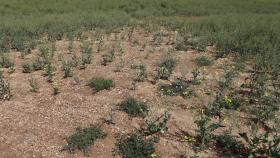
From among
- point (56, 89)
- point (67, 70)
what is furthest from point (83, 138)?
point (67, 70)

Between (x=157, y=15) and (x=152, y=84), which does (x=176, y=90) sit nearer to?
(x=152, y=84)

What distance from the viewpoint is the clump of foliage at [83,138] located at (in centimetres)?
773

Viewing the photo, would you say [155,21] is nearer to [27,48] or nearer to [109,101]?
[27,48]

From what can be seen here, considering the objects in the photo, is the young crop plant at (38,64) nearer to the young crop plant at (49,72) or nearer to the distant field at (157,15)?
the young crop plant at (49,72)

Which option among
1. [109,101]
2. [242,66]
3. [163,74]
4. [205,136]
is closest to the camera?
[205,136]

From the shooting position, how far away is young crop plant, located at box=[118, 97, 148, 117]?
8.80m

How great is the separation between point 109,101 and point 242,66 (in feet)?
15.1

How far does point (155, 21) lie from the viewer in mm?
19922

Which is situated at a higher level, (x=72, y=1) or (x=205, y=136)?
(x=72, y=1)

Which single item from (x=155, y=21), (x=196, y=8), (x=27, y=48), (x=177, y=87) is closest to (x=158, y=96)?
(x=177, y=87)

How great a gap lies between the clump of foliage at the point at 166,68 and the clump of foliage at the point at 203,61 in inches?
35.4

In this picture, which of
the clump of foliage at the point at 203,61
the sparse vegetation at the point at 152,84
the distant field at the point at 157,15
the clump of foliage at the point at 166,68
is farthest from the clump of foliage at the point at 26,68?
the clump of foliage at the point at 203,61

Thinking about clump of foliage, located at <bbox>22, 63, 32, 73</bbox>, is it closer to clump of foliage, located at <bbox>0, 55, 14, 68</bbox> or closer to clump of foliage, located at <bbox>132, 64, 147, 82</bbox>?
clump of foliage, located at <bbox>0, 55, 14, 68</bbox>

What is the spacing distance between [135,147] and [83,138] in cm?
112
